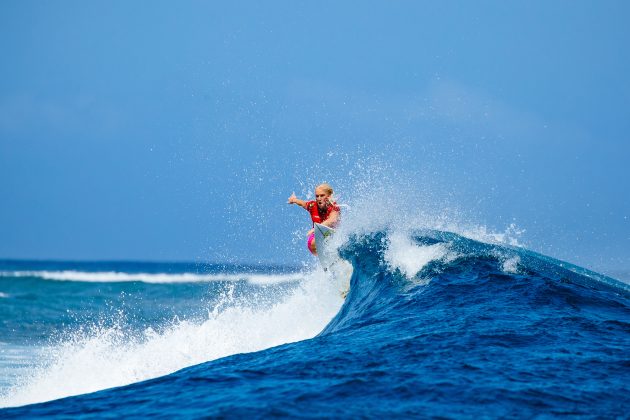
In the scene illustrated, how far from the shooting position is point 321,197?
10.7m

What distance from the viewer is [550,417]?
4.43 metres

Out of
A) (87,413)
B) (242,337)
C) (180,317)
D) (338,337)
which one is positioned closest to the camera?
(87,413)

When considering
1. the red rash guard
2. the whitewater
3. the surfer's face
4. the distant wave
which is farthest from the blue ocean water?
the distant wave

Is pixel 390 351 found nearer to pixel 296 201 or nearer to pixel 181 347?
pixel 181 347

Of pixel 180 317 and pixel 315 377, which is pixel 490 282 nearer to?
pixel 315 377

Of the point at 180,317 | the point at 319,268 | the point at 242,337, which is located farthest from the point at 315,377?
the point at 180,317

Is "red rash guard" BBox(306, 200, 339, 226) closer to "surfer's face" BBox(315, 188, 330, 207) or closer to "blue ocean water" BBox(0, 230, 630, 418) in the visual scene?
"surfer's face" BBox(315, 188, 330, 207)

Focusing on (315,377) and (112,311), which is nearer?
(315,377)

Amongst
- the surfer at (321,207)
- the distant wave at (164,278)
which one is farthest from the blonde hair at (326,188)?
the distant wave at (164,278)

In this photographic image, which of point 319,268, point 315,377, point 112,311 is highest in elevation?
point 319,268

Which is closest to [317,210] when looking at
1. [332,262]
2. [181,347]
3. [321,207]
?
[321,207]

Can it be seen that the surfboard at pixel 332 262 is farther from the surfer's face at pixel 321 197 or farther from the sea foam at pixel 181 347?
the surfer's face at pixel 321 197

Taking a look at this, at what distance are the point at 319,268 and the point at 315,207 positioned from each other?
4.55 feet

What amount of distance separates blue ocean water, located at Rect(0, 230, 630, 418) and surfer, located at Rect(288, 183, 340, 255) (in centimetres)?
45
